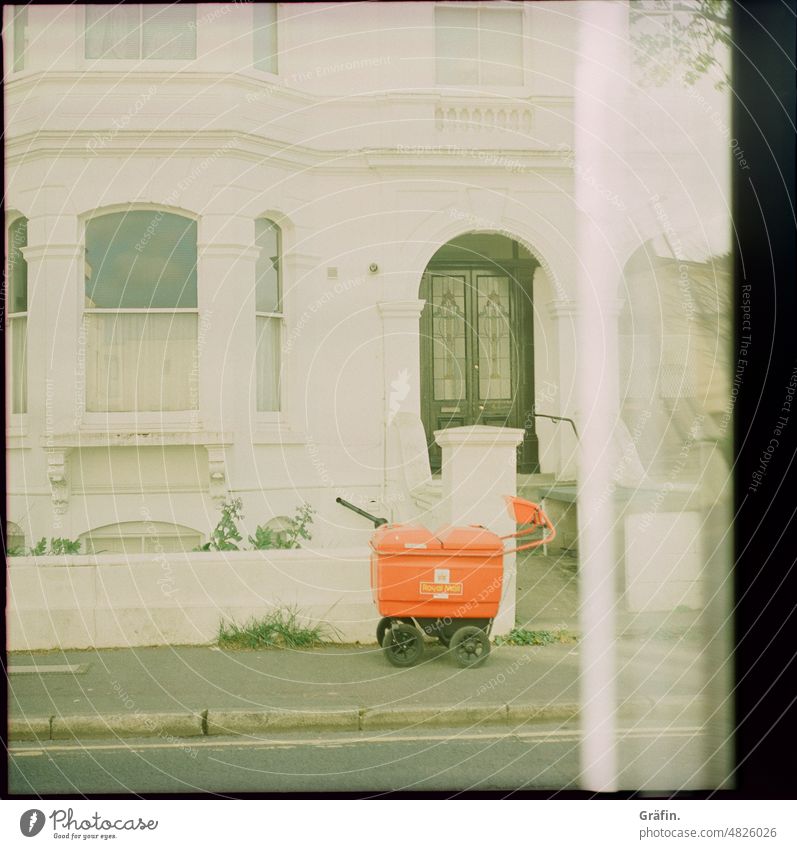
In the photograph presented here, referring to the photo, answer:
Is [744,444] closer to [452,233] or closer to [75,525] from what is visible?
[452,233]

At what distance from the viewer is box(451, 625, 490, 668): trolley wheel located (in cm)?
646

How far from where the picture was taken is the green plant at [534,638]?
6945 mm

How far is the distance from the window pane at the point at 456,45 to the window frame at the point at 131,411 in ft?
6.89

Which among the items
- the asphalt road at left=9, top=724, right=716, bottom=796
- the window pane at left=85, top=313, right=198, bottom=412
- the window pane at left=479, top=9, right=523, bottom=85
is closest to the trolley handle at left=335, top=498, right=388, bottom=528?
the window pane at left=85, top=313, right=198, bottom=412

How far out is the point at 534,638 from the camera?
22.9ft

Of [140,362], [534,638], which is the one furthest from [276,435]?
[534,638]

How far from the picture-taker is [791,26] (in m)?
4.67

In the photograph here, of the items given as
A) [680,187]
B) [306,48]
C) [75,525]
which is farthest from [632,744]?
[306,48]

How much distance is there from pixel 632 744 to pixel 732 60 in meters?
3.46

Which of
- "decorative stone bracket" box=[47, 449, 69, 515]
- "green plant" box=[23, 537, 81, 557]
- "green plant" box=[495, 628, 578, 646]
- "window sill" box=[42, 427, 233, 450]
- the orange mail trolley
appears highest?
"window sill" box=[42, 427, 233, 450]

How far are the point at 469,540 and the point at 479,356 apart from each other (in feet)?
4.39

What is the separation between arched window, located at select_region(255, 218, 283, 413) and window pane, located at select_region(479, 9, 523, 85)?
1.90 meters

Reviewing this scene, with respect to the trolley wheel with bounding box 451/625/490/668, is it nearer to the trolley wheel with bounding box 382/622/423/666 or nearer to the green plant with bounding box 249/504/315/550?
the trolley wheel with bounding box 382/622/423/666

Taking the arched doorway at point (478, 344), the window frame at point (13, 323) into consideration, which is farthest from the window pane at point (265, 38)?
the window frame at point (13, 323)
